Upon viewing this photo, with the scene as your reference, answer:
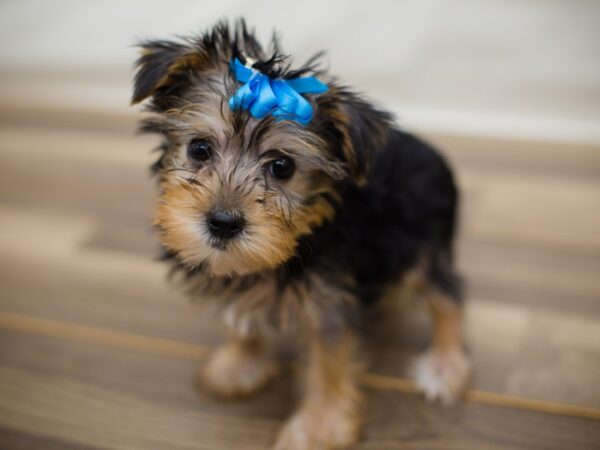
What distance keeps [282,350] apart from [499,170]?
1563 millimetres

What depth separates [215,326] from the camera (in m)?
2.72

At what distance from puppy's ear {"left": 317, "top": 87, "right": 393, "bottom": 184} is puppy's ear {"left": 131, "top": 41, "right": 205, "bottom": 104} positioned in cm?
38

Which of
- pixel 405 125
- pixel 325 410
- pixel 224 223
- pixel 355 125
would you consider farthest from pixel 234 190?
pixel 405 125

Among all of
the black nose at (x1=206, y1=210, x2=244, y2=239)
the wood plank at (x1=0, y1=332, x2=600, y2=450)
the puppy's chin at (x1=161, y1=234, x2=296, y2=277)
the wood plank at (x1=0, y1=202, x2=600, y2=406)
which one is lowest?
the wood plank at (x1=0, y1=332, x2=600, y2=450)

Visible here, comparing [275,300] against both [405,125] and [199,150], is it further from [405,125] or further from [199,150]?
[405,125]

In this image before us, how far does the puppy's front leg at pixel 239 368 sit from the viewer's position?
7.91 ft

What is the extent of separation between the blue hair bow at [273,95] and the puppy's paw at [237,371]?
3.37ft

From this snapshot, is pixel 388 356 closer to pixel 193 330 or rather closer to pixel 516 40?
pixel 193 330

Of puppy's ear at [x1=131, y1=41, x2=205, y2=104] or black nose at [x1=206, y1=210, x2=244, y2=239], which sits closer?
black nose at [x1=206, y1=210, x2=244, y2=239]

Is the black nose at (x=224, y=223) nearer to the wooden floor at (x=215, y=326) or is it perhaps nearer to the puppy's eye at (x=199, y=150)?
the puppy's eye at (x=199, y=150)

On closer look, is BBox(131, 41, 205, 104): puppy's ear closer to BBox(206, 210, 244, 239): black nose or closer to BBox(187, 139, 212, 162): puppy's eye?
BBox(187, 139, 212, 162): puppy's eye

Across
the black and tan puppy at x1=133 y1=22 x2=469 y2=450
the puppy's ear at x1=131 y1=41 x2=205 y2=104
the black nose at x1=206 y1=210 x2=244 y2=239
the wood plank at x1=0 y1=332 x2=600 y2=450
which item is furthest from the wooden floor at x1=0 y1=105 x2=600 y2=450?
the puppy's ear at x1=131 y1=41 x2=205 y2=104

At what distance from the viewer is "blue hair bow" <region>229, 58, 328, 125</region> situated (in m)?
1.70

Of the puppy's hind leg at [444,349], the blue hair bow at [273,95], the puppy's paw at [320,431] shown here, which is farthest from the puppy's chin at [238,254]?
the puppy's hind leg at [444,349]
